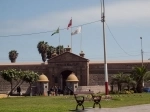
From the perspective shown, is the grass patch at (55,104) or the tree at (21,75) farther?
the tree at (21,75)

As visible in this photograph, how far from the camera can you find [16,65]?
191ft

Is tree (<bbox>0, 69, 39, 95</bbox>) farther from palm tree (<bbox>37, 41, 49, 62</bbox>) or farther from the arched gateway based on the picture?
palm tree (<bbox>37, 41, 49, 62</bbox>)

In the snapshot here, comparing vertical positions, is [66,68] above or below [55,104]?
above

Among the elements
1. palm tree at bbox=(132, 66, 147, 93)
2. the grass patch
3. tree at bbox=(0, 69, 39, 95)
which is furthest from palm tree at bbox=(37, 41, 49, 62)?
the grass patch

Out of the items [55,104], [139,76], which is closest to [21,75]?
[139,76]

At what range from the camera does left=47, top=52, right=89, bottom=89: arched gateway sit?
5494 cm

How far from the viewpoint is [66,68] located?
184ft

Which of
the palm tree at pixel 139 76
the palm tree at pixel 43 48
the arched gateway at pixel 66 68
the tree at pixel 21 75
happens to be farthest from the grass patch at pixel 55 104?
the palm tree at pixel 43 48

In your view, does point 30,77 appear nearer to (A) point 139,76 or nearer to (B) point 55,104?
(A) point 139,76

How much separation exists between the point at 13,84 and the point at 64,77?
26.4 ft

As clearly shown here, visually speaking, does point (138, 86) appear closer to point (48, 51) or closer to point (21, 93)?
point (21, 93)

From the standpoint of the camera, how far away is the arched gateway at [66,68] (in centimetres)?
5494

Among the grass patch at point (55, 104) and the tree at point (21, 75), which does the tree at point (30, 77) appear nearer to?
the tree at point (21, 75)

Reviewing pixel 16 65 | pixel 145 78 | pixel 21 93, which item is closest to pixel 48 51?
pixel 16 65
